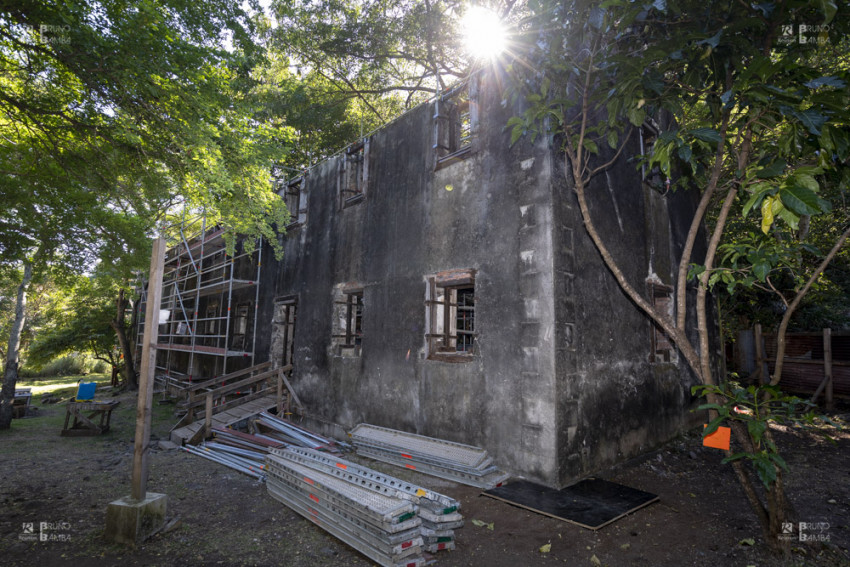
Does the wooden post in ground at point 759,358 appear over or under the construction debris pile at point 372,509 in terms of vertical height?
over

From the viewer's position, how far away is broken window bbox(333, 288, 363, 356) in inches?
366

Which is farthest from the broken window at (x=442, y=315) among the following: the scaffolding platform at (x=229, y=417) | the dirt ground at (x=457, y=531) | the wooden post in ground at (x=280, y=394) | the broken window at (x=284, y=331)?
the broken window at (x=284, y=331)

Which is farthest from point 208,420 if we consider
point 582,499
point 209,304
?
point 209,304

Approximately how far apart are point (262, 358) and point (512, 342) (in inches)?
297

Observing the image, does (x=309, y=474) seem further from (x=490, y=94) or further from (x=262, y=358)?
(x=262, y=358)

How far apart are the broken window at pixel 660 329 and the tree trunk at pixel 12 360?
13430 millimetres

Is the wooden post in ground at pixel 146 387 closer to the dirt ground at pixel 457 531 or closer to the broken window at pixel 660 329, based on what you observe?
the dirt ground at pixel 457 531

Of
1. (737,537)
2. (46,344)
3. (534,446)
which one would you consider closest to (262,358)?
(534,446)

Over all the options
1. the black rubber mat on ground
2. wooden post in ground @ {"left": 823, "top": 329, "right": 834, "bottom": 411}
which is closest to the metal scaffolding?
the black rubber mat on ground

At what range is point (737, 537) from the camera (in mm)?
4422

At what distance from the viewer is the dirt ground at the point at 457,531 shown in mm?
4086

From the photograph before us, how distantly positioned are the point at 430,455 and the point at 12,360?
34.7 feet

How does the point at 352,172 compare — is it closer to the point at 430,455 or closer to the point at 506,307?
the point at 506,307

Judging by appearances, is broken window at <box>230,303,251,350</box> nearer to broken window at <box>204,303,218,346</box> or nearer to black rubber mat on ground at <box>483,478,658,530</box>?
broken window at <box>204,303,218,346</box>
